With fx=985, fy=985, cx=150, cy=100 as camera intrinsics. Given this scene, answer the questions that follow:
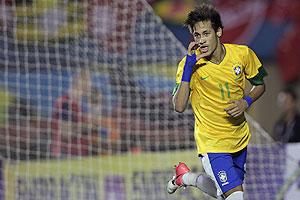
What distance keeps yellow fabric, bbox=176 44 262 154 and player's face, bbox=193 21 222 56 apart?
162 mm

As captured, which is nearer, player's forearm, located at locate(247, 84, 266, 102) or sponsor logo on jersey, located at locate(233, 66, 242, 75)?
sponsor logo on jersey, located at locate(233, 66, 242, 75)

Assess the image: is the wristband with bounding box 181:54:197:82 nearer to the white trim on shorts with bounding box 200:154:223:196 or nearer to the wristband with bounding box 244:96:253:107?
the wristband with bounding box 244:96:253:107

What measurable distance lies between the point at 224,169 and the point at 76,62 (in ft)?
10.9

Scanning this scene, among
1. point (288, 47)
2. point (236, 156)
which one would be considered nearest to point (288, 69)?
point (288, 47)

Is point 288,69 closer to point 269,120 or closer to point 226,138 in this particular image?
point 269,120

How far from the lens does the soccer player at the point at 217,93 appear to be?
257 inches

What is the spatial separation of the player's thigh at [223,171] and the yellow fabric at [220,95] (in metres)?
0.05

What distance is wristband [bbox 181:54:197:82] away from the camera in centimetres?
645

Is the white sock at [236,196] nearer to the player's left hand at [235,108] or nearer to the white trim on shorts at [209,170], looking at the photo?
the white trim on shorts at [209,170]

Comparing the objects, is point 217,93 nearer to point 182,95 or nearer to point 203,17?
point 182,95

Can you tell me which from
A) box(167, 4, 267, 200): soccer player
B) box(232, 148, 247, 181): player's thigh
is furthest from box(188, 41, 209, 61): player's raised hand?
box(232, 148, 247, 181): player's thigh

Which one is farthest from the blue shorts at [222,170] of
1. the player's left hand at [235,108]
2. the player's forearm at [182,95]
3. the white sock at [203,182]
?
the player's forearm at [182,95]

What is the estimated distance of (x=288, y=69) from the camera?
14.6 metres

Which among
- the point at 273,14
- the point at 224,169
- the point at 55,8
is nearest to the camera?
the point at 224,169
